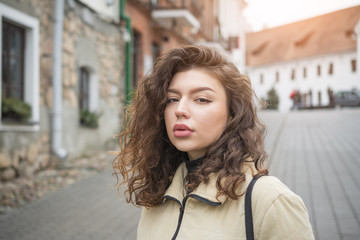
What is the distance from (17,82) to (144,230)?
6.46 metres

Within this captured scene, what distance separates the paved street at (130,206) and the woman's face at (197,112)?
310 centimetres

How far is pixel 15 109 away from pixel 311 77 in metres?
46.0

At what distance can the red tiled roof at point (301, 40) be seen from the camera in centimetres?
4516

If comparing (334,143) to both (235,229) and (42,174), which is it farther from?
(235,229)

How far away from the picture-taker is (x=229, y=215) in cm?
141

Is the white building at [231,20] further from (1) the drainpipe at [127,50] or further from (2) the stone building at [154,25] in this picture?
(1) the drainpipe at [127,50]

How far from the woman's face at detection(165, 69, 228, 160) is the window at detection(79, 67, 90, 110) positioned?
335 inches

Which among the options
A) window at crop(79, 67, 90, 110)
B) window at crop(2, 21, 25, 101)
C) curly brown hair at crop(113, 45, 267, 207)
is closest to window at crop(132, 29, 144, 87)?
window at crop(79, 67, 90, 110)

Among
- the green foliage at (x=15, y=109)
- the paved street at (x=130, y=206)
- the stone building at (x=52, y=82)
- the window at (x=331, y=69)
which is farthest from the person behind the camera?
the window at (x=331, y=69)

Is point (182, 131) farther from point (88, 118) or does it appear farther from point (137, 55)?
point (137, 55)

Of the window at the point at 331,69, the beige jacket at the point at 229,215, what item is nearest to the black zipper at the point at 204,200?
the beige jacket at the point at 229,215

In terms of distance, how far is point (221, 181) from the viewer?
150 centimetres

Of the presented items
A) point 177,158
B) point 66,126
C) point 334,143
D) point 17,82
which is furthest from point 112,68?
point 177,158

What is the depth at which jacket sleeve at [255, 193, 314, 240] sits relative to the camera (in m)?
1.32
